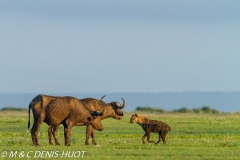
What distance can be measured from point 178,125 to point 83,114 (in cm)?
1704

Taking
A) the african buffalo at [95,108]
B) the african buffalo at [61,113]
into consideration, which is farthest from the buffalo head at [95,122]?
the african buffalo at [95,108]

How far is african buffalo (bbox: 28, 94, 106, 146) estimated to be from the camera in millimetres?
26391

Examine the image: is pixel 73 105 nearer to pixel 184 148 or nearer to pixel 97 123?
pixel 97 123

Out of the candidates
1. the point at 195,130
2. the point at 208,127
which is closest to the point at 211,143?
the point at 195,130

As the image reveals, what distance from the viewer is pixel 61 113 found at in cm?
2705

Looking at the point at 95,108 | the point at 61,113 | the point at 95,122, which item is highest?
the point at 95,108

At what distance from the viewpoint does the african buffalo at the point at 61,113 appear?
26.4m

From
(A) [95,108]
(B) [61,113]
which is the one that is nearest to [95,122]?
(A) [95,108]

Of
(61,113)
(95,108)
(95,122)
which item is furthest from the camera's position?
(95,108)

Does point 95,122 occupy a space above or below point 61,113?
below

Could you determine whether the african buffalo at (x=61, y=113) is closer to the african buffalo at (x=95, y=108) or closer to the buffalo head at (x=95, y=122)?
the buffalo head at (x=95, y=122)

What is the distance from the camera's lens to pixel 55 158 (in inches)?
835

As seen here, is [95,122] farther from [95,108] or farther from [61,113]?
[61,113]

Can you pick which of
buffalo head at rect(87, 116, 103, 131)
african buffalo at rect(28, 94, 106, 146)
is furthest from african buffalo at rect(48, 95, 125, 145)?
african buffalo at rect(28, 94, 106, 146)
